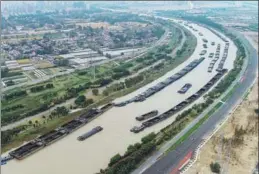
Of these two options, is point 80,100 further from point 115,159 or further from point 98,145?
point 115,159

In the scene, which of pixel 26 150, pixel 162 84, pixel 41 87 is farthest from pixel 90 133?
pixel 162 84

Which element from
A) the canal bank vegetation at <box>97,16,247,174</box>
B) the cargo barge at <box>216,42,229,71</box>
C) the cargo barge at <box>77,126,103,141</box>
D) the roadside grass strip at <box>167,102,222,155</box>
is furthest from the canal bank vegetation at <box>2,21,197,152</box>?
the roadside grass strip at <box>167,102,222,155</box>

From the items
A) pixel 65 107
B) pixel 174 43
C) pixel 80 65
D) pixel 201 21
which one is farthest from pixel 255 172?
pixel 201 21

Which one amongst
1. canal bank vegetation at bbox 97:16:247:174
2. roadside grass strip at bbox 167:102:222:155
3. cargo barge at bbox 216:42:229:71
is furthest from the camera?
cargo barge at bbox 216:42:229:71

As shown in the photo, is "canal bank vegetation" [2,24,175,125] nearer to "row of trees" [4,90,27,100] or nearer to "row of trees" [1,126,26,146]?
"row of trees" [4,90,27,100]

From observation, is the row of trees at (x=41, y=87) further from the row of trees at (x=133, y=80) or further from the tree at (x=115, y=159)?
the tree at (x=115, y=159)

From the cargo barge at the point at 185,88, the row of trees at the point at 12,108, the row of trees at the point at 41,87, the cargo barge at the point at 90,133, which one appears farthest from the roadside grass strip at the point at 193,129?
the row of trees at the point at 41,87
